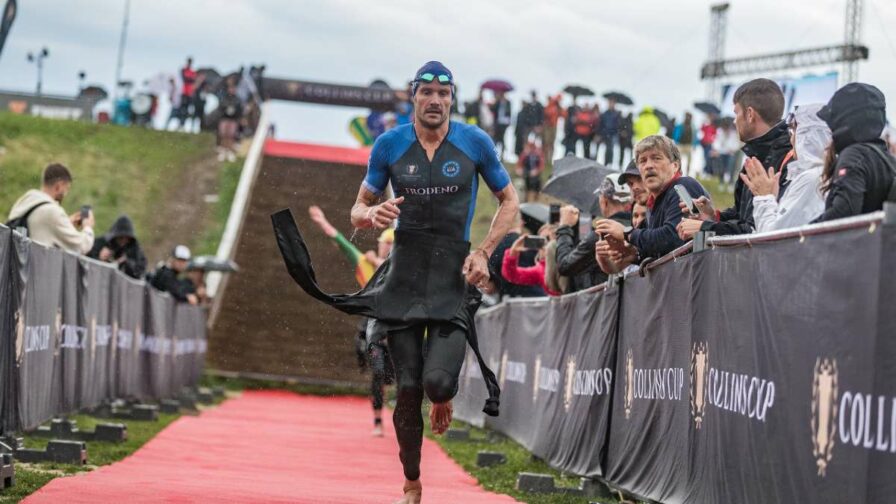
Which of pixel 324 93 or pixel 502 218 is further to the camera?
pixel 324 93

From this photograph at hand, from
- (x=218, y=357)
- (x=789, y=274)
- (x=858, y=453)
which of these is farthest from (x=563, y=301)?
(x=218, y=357)

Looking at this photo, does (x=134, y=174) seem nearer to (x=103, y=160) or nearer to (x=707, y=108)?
(x=103, y=160)

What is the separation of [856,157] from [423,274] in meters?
2.90

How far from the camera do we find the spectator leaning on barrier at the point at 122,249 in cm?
1878

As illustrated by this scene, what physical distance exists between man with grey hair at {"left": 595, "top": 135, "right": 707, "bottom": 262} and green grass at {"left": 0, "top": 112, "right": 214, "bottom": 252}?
33199mm

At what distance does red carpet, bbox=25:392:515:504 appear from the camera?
8852 millimetres

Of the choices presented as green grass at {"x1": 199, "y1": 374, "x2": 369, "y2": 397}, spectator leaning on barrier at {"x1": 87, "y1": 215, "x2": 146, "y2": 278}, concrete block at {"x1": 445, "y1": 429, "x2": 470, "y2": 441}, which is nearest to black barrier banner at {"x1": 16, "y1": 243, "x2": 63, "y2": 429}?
concrete block at {"x1": 445, "y1": 429, "x2": 470, "y2": 441}

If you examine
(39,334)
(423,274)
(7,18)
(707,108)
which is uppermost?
(707,108)

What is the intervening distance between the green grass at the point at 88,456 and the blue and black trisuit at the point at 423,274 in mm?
2121

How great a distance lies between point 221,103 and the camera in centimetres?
5103

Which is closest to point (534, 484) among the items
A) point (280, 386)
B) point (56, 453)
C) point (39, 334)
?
point (56, 453)

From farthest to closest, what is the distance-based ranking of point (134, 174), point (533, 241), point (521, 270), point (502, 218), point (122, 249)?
point (134, 174)
point (122, 249)
point (521, 270)
point (533, 241)
point (502, 218)

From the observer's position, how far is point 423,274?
27.3ft

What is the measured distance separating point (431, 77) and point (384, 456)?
23.1 ft
